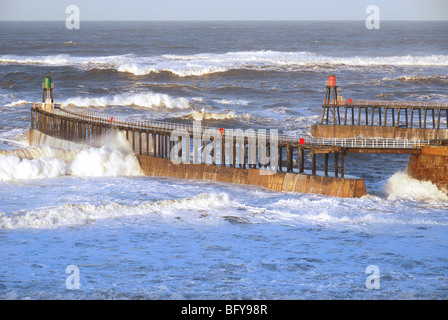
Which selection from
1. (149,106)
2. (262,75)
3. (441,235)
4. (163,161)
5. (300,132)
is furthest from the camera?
(262,75)

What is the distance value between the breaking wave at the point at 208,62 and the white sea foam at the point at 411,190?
6151 centimetres

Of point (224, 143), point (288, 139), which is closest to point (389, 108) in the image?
point (288, 139)

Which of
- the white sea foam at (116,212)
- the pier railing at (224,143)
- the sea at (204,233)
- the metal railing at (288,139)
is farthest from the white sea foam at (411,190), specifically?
the white sea foam at (116,212)

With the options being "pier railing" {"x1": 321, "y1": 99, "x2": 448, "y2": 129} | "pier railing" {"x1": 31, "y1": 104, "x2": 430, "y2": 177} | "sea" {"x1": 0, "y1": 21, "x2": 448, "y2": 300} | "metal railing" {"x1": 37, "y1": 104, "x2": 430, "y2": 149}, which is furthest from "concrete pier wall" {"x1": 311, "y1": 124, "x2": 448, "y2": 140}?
"metal railing" {"x1": 37, "y1": 104, "x2": 430, "y2": 149}

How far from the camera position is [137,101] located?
231ft

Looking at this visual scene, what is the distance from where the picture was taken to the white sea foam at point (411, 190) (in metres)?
34.9

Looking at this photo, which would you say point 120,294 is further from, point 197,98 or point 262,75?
point 262,75

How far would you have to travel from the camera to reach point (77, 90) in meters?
79.2

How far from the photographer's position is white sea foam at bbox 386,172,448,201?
1375 inches

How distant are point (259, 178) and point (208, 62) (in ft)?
245

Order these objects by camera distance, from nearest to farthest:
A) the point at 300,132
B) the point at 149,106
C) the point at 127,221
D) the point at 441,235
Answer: the point at 441,235 → the point at 127,221 → the point at 300,132 → the point at 149,106

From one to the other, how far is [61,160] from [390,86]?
171 feet

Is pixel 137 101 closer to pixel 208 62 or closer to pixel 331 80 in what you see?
pixel 331 80
